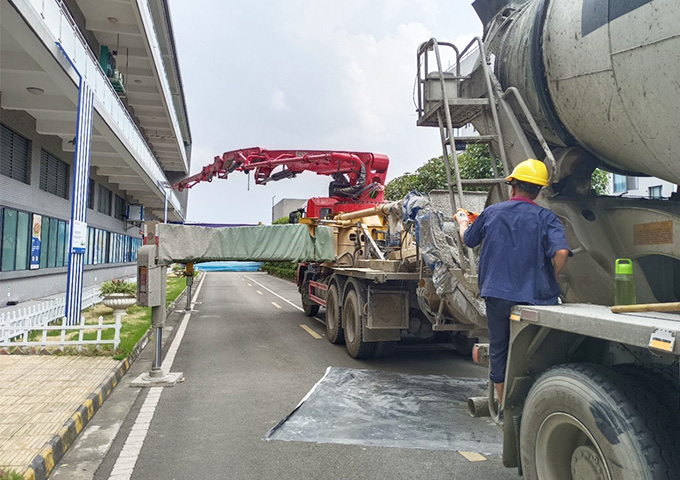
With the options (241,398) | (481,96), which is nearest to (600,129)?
(481,96)

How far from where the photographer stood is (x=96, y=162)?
18266 mm

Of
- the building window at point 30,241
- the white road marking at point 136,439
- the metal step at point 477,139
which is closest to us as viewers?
the white road marking at point 136,439

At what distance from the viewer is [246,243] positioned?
1013 cm

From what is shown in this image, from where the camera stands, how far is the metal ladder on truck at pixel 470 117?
13.1 ft

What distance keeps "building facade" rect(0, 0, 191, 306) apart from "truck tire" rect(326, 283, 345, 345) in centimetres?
507

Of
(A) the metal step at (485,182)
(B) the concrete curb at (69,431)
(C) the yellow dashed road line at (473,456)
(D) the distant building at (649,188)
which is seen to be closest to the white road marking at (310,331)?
(B) the concrete curb at (69,431)

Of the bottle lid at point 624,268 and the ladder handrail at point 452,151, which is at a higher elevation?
the ladder handrail at point 452,151

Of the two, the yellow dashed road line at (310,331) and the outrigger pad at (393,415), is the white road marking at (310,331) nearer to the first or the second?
the yellow dashed road line at (310,331)

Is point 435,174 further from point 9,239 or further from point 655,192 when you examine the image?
point 655,192

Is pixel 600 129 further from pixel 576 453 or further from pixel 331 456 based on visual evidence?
pixel 331 456

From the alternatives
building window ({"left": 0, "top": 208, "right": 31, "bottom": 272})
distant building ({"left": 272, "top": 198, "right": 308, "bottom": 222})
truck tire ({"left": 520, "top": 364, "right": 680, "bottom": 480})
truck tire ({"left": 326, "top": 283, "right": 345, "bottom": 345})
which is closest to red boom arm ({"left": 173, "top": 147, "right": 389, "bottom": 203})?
truck tire ({"left": 326, "top": 283, "right": 345, "bottom": 345})

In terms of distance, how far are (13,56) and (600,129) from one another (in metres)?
10.2

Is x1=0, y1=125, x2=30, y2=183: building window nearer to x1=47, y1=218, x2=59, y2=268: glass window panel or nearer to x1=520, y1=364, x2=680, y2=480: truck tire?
x1=47, y1=218, x2=59, y2=268: glass window panel

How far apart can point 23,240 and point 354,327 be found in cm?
891
